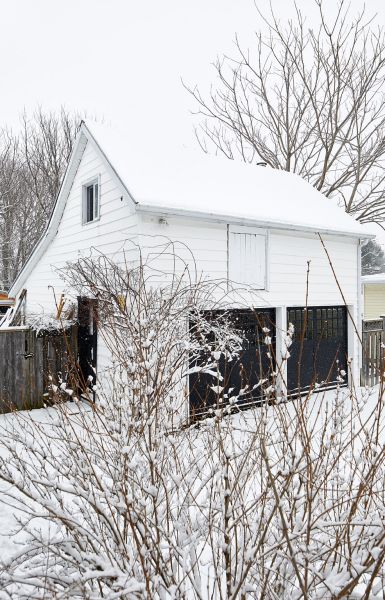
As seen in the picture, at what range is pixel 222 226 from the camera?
25.9ft

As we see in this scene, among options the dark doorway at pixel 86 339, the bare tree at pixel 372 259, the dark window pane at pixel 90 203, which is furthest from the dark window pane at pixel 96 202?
the bare tree at pixel 372 259

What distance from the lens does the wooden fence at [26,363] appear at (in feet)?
25.8

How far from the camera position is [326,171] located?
17.0 m

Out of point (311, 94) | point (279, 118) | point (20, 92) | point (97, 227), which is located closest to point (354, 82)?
point (311, 94)

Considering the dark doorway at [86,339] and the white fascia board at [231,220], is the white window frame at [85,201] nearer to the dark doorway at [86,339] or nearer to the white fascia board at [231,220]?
the dark doorway at [86,339]

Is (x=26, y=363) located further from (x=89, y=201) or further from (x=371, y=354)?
(x=371, y=354)

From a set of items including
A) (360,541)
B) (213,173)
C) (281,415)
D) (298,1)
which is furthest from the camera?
(298,1)

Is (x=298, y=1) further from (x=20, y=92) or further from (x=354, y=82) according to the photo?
(x=20, y=92)

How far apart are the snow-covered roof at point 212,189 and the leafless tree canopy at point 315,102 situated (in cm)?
662

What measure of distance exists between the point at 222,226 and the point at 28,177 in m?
18.2

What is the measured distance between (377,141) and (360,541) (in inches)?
679

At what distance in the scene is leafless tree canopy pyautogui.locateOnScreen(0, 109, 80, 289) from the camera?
2120cm

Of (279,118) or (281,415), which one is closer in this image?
(281,415)

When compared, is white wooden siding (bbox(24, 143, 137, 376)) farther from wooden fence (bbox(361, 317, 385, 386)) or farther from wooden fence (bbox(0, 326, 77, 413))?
wooden fence (bbox(361, 317, 385, 386))
